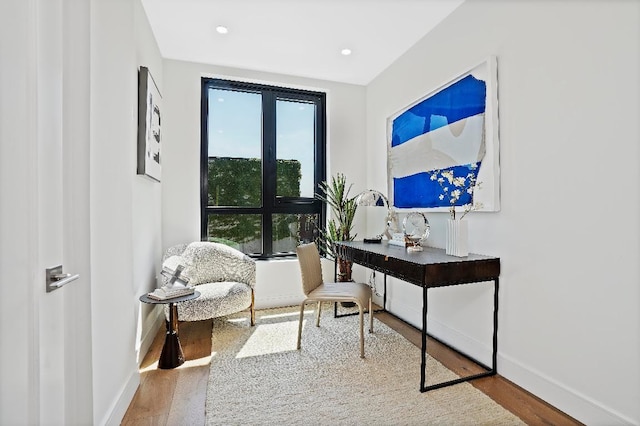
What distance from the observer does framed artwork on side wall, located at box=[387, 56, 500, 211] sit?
89.5 inches

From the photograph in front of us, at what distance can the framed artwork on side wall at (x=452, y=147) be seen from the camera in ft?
7.46

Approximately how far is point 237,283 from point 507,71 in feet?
8.99

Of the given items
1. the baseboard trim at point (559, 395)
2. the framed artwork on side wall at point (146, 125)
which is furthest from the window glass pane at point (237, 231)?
the baseboard trim at point (559, 395)

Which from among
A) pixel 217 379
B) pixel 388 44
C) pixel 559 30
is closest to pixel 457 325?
pixel 217 379

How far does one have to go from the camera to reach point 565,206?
1817 mm

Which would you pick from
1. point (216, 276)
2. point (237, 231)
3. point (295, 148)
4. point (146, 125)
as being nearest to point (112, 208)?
point (146, 125)

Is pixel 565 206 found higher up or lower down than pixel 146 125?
lower down

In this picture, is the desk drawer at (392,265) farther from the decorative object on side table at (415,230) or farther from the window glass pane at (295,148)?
the window glass pane at (295,148)

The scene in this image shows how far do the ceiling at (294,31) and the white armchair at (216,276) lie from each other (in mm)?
1946

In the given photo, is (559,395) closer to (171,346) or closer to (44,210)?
(171,346)

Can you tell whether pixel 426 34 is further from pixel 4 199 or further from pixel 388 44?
pixel 4 199

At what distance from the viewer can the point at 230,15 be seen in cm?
270

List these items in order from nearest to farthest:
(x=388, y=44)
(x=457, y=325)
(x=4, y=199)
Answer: (x=4, y=199), (x=457, y=325), (x=388, y=44)

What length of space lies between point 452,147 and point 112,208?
2347 millimetres
